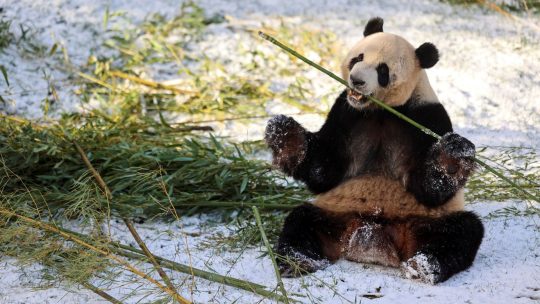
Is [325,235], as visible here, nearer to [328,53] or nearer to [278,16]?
[328,53]

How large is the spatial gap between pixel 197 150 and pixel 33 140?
895 millimetres

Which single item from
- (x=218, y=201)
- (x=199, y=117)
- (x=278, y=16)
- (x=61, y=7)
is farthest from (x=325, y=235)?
(x=61, y=7)

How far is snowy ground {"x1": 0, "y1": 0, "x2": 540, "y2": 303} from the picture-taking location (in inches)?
130

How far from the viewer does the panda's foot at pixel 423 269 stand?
10.9 ft

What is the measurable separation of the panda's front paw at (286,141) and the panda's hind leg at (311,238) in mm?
203

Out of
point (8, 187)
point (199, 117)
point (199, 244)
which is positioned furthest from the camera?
point (199, 117)

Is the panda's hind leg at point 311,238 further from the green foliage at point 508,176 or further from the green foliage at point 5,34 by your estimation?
the green foliage at point 5,34

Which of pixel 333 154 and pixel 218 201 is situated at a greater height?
pixel 333 154

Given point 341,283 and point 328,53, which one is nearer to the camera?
point 341,283

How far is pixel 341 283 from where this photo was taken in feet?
11.0

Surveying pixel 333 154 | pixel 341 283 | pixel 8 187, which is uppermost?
pixel 333 154

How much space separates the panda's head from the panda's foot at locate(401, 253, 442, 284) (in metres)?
0.63

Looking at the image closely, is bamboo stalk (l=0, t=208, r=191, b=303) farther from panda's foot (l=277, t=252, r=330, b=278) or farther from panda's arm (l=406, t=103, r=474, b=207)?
panda's arm (l=406, t=103, r=474, b=207)

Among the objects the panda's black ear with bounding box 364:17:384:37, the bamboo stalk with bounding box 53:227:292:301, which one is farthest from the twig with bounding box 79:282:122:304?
the panda's black ear with bounding box 364:17:384:37
